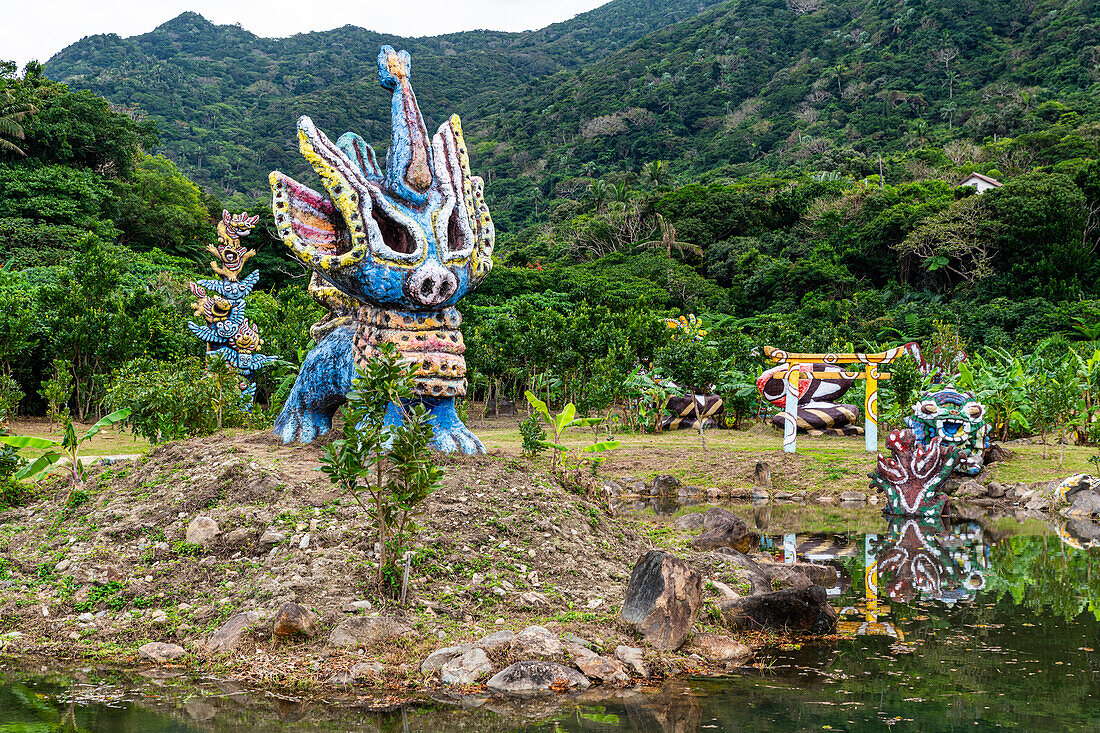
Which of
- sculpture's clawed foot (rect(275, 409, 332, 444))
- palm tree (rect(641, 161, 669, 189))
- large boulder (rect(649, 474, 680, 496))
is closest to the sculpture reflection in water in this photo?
large boulder (rect(649, 474, 680, 496))

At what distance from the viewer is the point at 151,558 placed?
20.1 ft

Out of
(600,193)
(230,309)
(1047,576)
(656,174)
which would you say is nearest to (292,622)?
(1047,576)

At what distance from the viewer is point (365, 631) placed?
4.95 metres

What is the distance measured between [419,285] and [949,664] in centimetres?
506

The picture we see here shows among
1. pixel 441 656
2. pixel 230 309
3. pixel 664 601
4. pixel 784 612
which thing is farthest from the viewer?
pixel 230 309

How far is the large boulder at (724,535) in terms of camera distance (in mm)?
8453

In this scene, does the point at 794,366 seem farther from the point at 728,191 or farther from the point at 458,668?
the point at 728,191

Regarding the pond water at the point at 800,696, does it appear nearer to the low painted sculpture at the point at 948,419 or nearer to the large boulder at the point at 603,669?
the large boulder at the point at 603,669

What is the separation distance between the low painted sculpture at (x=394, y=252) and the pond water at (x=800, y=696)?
337 cm

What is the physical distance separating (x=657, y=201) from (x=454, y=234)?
48.0 meters

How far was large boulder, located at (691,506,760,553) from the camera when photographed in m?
8.45

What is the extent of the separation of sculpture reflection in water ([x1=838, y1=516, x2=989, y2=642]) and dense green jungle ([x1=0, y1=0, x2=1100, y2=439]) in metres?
6.72

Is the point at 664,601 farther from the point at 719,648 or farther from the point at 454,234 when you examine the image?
the point at 454,234

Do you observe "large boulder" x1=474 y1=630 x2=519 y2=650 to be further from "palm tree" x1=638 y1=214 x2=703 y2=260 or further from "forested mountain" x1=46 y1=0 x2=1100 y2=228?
"forested mountain" x1=46 y1=0 x2=1100 y2=228
